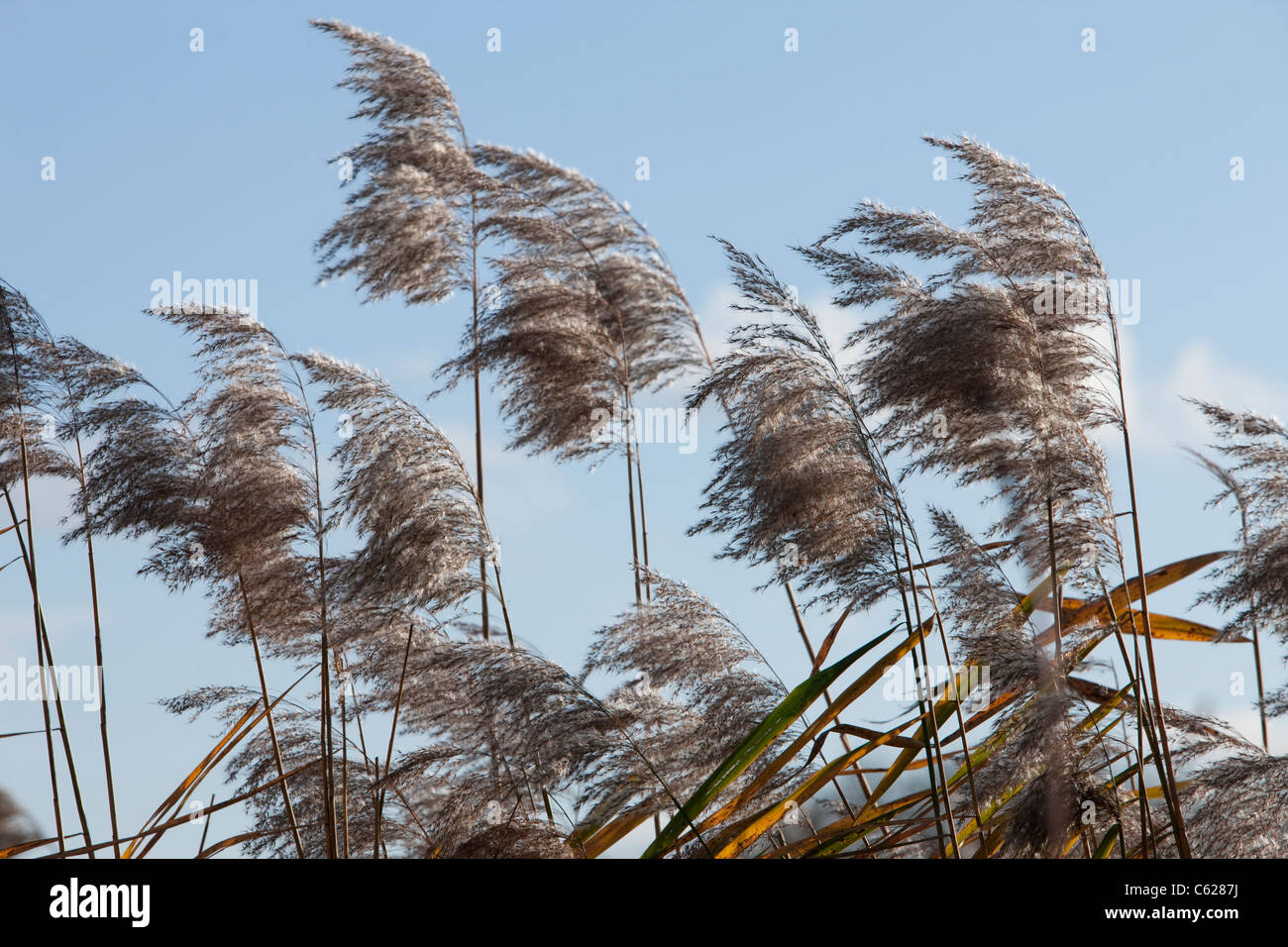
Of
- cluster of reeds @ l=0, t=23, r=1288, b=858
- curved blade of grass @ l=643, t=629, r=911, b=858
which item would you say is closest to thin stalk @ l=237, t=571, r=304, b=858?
cluster of reeds @ l=0, t=23, r=1288, b=858

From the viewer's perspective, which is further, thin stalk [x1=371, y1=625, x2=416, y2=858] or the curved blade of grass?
thin stalk [x1=371, y1=625, x2=416, y2=858]

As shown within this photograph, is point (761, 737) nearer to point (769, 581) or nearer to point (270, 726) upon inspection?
point (769, 581)

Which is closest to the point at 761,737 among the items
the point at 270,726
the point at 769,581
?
the point at 769,581

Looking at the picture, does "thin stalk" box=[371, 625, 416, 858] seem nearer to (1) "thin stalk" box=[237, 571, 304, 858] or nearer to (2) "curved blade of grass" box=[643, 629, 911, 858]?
(1) "thin stalk" box=[237, 571, 304, 858]

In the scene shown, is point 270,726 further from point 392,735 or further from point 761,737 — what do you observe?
point 761,737

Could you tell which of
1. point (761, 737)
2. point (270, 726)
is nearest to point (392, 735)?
point (270, 726)

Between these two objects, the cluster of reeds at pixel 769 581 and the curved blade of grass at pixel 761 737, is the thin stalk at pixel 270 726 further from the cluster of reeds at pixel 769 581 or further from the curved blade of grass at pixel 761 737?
Result: the curved blade of grass at pixel 761 737

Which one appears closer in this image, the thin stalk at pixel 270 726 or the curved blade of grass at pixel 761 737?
the curved blade of grass at pixel 761 737

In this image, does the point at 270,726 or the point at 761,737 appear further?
the point at 270,726

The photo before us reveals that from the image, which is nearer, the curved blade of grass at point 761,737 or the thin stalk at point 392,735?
the curved blade of grass at point 761,737

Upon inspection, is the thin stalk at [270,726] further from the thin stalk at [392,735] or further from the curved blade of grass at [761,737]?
the curved blade of grass at [761,737]

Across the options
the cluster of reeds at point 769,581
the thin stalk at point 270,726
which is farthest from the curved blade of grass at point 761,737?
the thin stalk at point 270,726
